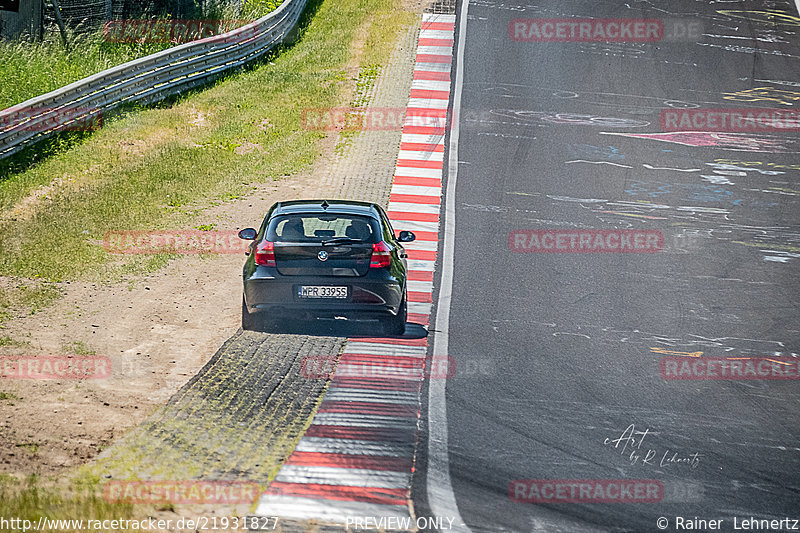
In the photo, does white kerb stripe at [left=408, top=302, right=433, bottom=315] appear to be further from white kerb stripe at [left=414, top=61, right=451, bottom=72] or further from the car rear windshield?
white kerb stripe at [left=414, top=61, right=451, bottom=72]

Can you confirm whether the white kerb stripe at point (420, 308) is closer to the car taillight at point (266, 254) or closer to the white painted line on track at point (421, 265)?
the white painted line on track at point (421, 265)

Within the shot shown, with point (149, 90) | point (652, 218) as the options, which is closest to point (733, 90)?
point (652, 218)

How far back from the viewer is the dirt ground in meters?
7.57

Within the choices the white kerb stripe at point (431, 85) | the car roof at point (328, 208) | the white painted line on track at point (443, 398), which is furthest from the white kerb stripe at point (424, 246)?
the white kerb stripe at point (431, 85)

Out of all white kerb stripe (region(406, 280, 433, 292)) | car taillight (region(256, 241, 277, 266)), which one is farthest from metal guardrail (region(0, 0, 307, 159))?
car taillight (region(256, 241, 277, 266))

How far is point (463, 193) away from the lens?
60.4 feet

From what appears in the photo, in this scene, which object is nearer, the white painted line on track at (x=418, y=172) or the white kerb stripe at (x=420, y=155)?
the white painted line on track at (x=418, y=172)

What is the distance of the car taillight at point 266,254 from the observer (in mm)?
10422

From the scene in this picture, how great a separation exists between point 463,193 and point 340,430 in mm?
10879

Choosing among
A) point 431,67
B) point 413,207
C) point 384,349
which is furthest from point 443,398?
point 431,67

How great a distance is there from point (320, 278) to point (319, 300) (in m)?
0.26

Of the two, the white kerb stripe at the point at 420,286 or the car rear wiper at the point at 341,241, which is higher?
the car rear wiper at the point at 341,241

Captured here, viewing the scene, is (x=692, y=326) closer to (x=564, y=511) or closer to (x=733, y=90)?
(x=564, y=511)

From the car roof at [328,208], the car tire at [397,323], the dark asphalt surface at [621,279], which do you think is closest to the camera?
the dark asphalt surface at [621,279]
